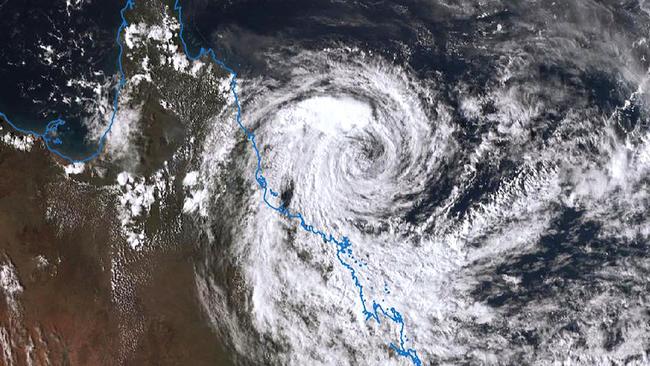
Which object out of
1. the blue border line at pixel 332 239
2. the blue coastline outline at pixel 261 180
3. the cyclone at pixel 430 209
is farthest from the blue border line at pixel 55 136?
the cyclone at pixel 430 209

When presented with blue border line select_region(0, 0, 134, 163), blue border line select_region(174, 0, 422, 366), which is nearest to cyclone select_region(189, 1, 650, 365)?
blue border line select_region(174, 0, 422, 366)

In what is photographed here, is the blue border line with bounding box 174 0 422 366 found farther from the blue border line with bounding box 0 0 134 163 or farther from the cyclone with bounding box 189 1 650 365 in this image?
the blue border line with bounding box 0 0 134 163

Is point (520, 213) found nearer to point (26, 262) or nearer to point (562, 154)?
point (562, 154)

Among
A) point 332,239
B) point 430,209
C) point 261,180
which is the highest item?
point 261,180

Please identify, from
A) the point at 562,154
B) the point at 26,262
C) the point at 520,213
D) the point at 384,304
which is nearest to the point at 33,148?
Answer: the point at 26,262

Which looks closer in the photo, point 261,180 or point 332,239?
point 332,239

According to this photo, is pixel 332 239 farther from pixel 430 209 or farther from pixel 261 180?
pixel 430 209

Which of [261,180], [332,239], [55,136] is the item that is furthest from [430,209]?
[55,136]

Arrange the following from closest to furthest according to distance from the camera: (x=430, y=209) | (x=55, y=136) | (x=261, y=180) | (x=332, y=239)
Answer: (x=430, y=209)
(x=332, y=239)
(x=261, y=180)
(x=55, y=136)

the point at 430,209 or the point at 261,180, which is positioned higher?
the point at 261,180
